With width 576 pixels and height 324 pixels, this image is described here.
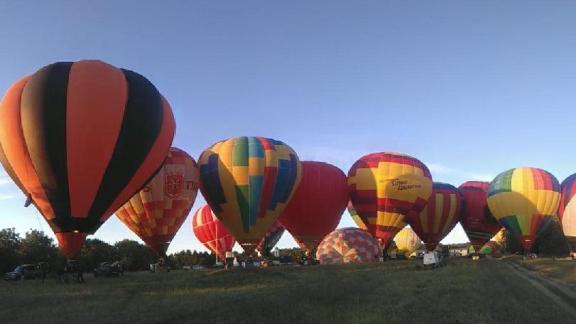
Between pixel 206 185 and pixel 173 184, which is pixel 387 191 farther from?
pixel 173 184

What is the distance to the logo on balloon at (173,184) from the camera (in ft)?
111

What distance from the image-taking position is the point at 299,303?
15.3 meters

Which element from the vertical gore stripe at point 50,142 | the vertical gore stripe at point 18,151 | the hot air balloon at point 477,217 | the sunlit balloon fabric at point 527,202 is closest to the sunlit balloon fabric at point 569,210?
the sunlit balloon fabric at point 527,202

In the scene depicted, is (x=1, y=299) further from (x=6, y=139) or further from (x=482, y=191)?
(x=482, y=191)

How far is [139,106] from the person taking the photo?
25141 millimetres

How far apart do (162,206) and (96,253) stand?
146 feet

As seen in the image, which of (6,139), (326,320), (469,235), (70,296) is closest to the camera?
(326,320)

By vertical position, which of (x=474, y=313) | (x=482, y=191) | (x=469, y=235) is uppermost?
(x=482, y=191)

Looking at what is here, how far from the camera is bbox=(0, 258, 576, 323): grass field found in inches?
508

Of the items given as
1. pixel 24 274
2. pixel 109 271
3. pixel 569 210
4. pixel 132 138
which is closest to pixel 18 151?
pixel 132 138

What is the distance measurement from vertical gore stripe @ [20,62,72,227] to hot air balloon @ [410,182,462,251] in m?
34.4

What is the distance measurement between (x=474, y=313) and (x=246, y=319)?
5241 millimetres

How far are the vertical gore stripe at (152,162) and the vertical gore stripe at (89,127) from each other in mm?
1345

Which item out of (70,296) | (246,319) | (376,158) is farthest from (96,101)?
(376,158)
